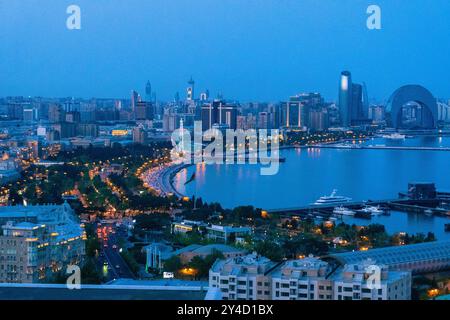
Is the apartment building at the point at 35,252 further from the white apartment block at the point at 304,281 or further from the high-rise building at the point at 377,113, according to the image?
the high-rise building at the point at 377,113

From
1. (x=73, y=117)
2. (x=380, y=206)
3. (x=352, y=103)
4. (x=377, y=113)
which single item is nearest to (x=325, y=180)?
(x=380, y=206)

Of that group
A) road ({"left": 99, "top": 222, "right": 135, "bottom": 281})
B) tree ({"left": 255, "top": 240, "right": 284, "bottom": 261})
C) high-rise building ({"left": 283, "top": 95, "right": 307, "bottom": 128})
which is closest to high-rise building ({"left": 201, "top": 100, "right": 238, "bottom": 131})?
high-rise building ({"left": 283, "top": 95, "right": 307, "bottom": 128})

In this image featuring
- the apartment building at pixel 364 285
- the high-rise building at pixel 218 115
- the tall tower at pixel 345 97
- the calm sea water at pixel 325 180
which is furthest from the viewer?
the tall tower at pixel 345 97

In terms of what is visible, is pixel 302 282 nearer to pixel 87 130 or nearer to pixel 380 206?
pixel 380 206

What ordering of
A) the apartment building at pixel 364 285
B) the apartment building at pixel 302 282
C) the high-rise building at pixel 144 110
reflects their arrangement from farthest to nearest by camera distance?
1. the high-rise building at pixel 144 110
2. the apartment building at pixel 302 282
3. the apartment building at pixel 364 285

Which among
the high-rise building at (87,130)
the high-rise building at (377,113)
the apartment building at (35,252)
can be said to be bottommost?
the apartment building at (35,252)

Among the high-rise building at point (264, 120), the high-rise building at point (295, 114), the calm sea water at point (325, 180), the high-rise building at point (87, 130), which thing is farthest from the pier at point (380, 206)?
the high-rise building at point (295, 114)

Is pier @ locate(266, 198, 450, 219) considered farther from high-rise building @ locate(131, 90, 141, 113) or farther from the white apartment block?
high-rise building @ locate(131, 90, 141, 113)
